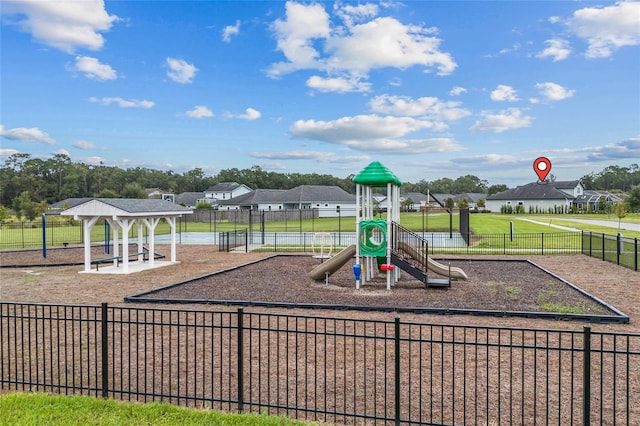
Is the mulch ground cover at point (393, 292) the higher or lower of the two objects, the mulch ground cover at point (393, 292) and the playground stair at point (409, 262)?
the lower

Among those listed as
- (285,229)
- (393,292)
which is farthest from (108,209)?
(285,229)

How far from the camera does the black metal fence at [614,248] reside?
681 inches

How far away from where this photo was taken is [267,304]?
1077cm

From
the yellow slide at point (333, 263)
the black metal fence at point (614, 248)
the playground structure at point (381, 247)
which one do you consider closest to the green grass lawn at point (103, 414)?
the playground structure at point (381, 247)

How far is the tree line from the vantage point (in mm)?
84750

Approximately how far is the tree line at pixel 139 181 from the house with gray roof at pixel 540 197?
2698cm

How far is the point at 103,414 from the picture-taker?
195 inches

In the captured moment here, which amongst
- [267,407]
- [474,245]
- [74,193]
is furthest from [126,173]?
[267,407]

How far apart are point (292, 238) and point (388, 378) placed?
2774 centimetres

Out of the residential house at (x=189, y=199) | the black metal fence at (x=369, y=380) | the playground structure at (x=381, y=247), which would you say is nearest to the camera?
the black metal fence at (x=369, y=380)

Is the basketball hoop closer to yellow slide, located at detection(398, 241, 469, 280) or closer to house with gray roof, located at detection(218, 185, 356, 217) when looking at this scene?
yellow slide, located at detection(398, 241, 469, 280)

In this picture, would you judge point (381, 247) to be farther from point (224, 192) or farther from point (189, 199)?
point (189, 199)

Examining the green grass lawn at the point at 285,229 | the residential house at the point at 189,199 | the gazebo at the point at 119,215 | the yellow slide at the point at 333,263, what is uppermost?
the residential house at the point at 189,199

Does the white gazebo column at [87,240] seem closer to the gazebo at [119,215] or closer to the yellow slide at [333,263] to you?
the gazebo at [119,215]
